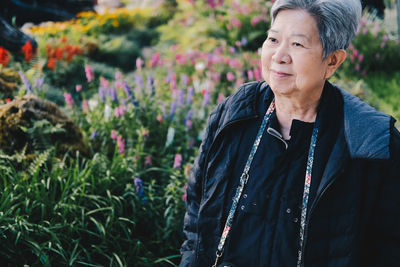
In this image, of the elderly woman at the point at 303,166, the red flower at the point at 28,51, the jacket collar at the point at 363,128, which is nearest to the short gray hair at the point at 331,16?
the elderly woman at the point at 303,166

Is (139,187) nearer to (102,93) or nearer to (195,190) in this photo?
(195,190)

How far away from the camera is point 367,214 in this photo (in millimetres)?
1542

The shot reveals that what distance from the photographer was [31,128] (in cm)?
308

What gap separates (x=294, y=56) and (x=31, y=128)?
7.71ft

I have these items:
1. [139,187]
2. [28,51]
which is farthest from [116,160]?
[28,51]

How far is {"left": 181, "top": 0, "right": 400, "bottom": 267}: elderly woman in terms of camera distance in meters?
1.53

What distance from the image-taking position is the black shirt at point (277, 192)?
1639mm

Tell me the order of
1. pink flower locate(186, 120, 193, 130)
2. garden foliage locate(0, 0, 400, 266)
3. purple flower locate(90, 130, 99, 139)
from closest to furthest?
garden foliage locate(0, 0, 400, 266) < purple flower locate(90, 130, 99, 139) < pink flower locate(186, 120, 193, 130)

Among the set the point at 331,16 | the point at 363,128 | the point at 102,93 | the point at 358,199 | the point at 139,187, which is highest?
the point at 331,16

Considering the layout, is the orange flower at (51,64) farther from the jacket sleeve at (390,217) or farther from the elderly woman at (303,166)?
the jacket sleeve at (390,217)

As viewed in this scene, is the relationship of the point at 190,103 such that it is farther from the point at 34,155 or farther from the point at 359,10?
the point at 359,10

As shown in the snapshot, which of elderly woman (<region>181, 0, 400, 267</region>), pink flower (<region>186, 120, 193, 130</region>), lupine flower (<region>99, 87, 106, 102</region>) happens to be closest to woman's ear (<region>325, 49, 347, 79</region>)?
elderly woman (<region>181, 0, 400, 267</region>)

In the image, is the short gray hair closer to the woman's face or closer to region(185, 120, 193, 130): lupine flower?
the woman's face

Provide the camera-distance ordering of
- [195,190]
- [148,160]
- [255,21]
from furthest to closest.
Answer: [255,21] < [148,160] < [195,190]
